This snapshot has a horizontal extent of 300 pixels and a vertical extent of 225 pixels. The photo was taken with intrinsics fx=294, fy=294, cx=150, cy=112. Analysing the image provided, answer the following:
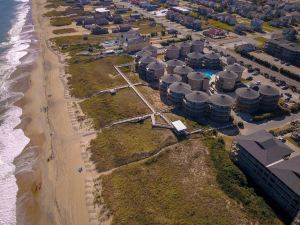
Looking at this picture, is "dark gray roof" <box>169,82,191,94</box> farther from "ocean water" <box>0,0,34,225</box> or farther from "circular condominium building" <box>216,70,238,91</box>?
"ocean water" <box>0,0,34,225</box>

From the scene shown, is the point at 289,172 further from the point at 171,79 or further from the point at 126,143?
the point at 171,79

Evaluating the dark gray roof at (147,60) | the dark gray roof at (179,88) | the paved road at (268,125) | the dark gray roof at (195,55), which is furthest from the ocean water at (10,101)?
the dark gray roof at (195,55)

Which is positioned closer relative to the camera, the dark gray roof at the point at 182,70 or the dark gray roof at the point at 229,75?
the dark gray roof at the point at 229,75

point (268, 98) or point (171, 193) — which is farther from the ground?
point (268, 98)

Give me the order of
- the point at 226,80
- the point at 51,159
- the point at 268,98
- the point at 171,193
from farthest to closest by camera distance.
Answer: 1. the point at 226,80
2. the point at 268,98
3. the point at 51,159
4. the point at 171,193

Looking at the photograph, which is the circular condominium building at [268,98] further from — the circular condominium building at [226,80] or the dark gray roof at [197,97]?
the dark gray roof at [197,97]

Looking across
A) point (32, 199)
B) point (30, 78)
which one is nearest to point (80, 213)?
point (32, 199)

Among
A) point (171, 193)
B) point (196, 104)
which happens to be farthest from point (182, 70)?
point (171, 193)
